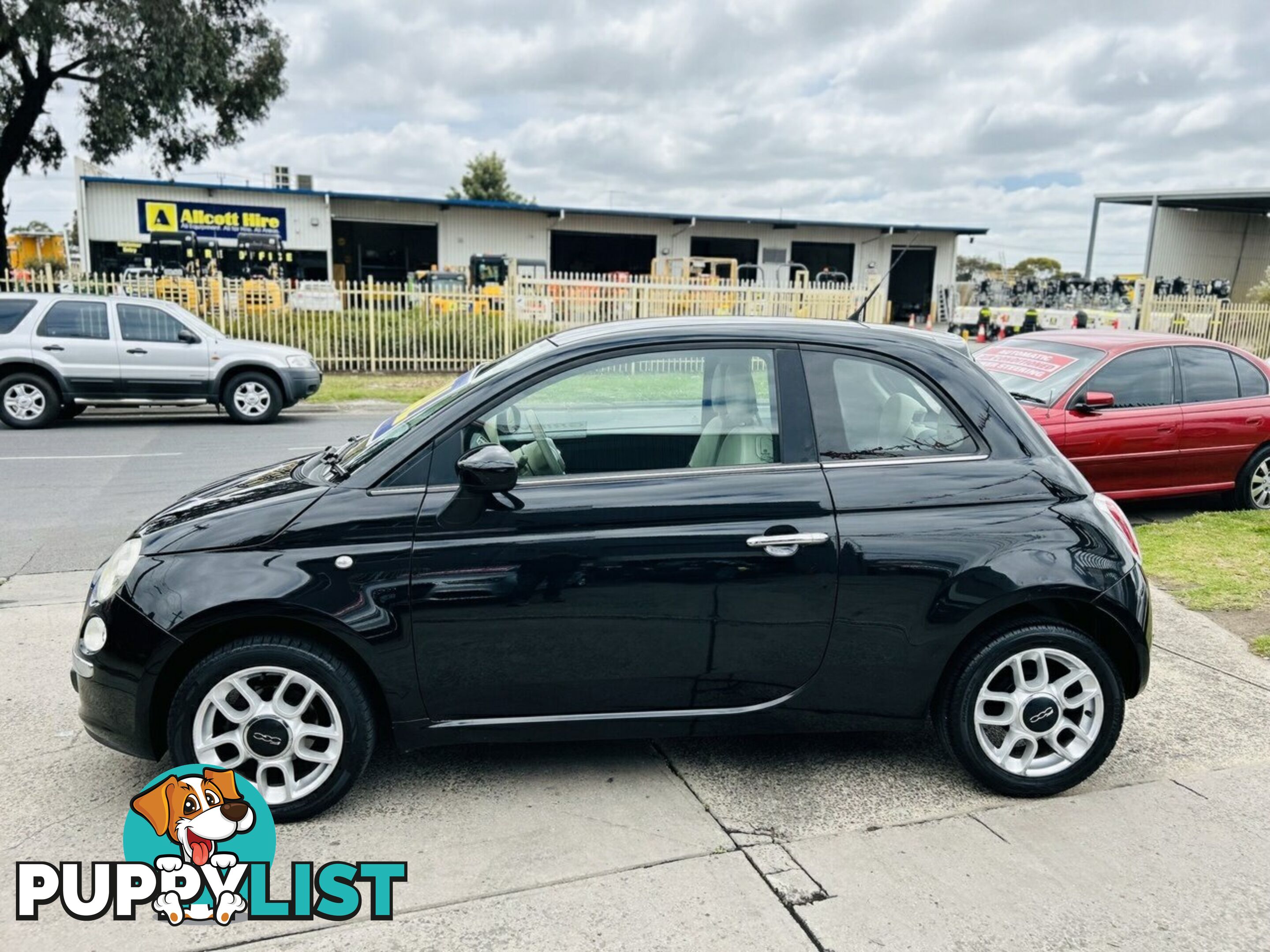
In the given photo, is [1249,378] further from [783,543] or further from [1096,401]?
[783,543]

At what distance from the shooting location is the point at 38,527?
724 cm

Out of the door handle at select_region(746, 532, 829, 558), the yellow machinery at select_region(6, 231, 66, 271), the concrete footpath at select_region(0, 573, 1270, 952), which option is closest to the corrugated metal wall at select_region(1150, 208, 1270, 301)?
the concrete footpath at select_region(0, 573, 1270, 952)

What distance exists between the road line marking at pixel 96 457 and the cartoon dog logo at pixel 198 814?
26.7 ft

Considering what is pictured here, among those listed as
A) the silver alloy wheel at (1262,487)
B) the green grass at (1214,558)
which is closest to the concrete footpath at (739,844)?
the green grass at (1214,558)

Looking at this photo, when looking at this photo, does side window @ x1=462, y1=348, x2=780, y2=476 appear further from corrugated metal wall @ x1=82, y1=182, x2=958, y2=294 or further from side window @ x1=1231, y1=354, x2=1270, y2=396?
corrugated metal wall @ x1=82, y1=182, x2=958, y2=294

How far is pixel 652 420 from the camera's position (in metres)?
3.71

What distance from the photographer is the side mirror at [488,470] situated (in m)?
3.13

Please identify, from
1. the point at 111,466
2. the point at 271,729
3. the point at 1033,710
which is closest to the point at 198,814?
the point at 271,729

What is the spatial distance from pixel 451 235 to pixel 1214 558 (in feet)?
115

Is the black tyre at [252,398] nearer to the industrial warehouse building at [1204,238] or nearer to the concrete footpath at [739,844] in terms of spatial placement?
the concrete footpath at [739,844]

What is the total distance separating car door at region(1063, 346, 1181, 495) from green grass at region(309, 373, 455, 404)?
10.6 meters

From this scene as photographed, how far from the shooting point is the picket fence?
58.8 ft

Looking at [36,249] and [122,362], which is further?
[36,249]

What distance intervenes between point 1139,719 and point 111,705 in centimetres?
409
